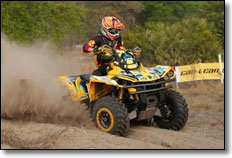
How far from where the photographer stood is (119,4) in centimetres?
3177

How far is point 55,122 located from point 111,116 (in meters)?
1.59

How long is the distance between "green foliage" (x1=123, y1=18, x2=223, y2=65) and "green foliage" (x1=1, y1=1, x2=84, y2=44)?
4.01m

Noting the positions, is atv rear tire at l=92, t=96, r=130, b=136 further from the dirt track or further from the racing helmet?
the racing helmet

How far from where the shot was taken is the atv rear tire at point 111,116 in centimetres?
684

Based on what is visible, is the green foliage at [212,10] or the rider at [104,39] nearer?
the rider at [104,39]

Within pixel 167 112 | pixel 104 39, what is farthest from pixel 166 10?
pixel 167 112

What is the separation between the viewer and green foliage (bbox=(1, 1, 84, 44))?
17625 millimetres

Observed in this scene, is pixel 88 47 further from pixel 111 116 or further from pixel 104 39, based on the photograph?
pixel 111 116

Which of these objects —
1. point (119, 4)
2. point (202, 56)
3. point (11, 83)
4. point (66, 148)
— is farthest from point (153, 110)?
point (119, 4)

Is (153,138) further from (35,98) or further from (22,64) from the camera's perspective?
(22,64)

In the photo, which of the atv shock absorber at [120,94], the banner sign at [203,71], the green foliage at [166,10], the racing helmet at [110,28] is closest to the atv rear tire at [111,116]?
the atv shock absorber at [120,94]

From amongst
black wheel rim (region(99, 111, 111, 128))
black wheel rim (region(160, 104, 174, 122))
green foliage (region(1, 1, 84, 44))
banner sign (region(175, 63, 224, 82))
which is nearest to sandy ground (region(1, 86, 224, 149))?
black wheel rim (region(99, 111, 111, 128))

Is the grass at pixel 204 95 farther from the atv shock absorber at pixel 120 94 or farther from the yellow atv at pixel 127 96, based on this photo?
the atv shock absorber at pixel 120 94

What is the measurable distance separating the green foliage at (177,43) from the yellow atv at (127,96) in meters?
8.12
